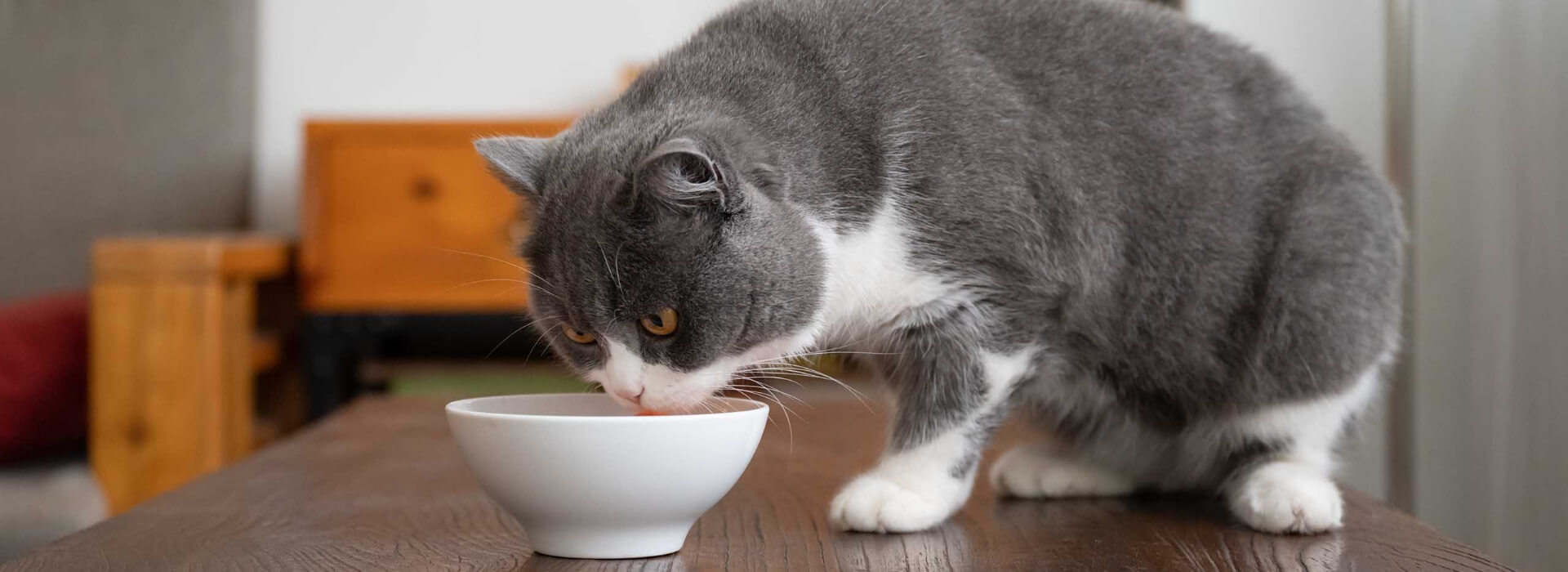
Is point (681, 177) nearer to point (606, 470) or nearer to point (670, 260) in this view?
point (670, 260)

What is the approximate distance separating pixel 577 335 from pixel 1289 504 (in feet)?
1.80

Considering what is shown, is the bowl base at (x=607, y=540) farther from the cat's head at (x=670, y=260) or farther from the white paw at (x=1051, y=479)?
the white paw at (x=1051, y=479)

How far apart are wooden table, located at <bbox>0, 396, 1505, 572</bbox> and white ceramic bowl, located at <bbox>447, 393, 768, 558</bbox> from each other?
0.02m

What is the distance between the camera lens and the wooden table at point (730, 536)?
0.75m

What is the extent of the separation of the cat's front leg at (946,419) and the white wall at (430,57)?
2.28m

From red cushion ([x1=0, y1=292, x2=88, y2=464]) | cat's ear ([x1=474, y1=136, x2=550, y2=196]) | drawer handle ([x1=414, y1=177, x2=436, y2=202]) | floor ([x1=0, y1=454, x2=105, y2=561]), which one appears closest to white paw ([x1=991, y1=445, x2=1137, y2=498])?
cat's ear ([x1=474, y1=136, x2=550, y2=196])

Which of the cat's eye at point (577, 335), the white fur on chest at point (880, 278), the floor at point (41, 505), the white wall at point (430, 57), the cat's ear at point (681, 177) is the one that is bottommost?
the floor at point (41, 505)

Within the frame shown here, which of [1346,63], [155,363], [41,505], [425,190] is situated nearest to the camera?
[41,505]

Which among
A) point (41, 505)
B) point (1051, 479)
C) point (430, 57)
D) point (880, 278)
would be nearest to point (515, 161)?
point (880, 278)

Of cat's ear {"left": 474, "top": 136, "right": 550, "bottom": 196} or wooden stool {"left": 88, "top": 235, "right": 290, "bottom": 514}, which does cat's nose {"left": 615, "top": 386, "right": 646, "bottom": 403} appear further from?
wooden stool {"left": 88, "top": 235, "right": 290, "bottom": 514}

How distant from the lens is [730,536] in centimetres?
84

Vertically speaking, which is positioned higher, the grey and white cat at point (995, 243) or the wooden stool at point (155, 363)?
the grey and white cat at point (995, 243)

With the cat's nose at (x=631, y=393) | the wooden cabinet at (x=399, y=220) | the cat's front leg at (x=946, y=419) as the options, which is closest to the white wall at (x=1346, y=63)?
the cat's front leg at (x=946, y=419)

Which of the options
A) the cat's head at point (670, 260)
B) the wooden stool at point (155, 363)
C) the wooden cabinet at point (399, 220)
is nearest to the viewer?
the cat's head at point (670, 260)
